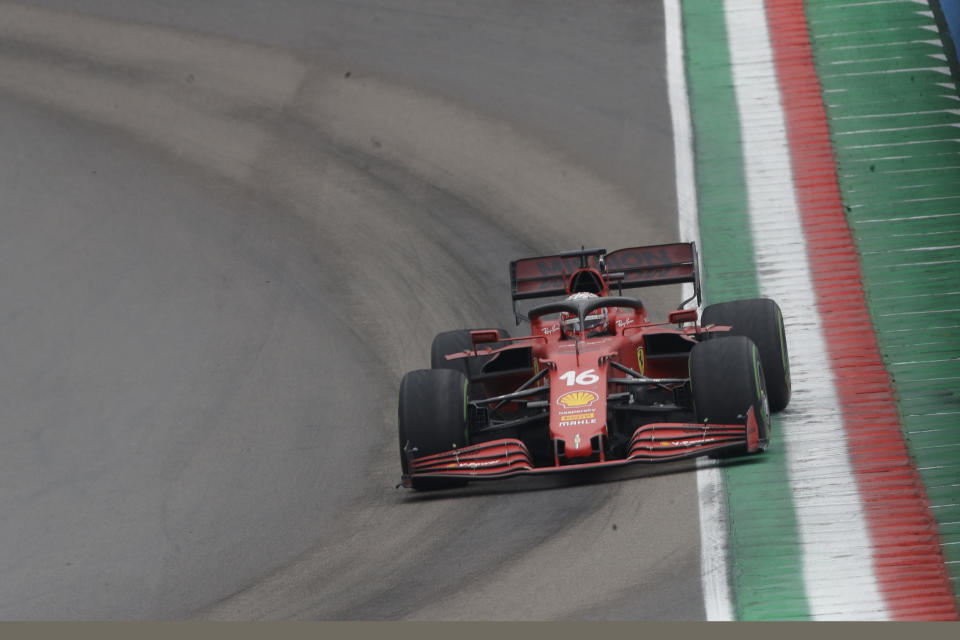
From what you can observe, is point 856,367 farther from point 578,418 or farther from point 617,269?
point 578,418

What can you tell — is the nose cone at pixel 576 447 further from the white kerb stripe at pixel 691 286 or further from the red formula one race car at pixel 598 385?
the white kerb stripe at pixel 691 286

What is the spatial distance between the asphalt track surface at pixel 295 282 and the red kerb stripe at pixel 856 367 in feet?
5.31

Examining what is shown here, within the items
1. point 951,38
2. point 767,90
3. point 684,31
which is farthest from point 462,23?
point 951,38

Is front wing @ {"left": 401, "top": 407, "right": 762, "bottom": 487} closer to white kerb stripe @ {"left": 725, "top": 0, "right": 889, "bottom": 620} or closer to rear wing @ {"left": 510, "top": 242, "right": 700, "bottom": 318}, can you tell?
white kerb stripe @ {"left": 725, "top": 0, "right": 889, "bottom": 620}

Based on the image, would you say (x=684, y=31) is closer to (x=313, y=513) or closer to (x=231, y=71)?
(x=231, y=71)

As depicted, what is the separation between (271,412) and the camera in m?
16.2

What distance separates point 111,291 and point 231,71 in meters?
5.92

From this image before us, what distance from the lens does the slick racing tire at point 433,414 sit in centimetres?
1309

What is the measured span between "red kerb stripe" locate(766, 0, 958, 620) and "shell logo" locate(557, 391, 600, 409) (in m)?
2.48

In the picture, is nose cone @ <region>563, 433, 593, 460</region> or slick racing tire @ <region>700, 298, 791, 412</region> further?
slick racing tire @ <region>700, 298, 791, 412</region>

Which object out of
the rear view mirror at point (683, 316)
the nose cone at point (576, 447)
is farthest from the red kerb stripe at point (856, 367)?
the nose cone at point (576, 447)

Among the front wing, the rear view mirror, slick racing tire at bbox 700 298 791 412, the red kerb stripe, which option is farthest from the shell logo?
the red kerb stripe

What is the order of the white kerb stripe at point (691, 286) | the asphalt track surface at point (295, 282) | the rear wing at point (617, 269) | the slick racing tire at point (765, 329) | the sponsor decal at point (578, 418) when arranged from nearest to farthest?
the white kerb stripe at point (691, 286) → the sponsor decal at point (578, 418) → the asphalt track surface at point (295, 282) → the slick racing tire at point (765, 329) → the rear wing at point (617, 269)

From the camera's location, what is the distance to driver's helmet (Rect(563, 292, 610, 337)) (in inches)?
557
